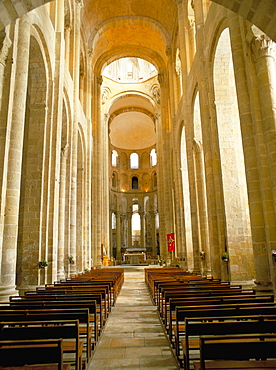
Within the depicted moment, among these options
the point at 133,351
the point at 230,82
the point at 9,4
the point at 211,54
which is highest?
the point at 211,54

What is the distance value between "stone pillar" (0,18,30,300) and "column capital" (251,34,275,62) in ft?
21.3

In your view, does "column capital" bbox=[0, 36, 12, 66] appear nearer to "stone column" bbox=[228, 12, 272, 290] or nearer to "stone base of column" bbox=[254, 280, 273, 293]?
"stone column" bbox=[228, 12, 272, 290]

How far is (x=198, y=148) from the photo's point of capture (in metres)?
15.8

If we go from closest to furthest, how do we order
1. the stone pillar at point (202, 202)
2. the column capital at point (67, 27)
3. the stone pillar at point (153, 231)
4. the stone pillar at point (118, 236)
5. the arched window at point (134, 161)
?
1. the stone pillar at point (202, 202)
2. the column capital at point (67, 27)
3. the stone pillar at point (118, 236)
4. the stone pillar at point (153, 231)
5. the arched window at point (134, 161)

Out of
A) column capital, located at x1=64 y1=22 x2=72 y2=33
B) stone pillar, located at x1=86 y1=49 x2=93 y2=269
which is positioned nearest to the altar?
stone pillar, located at x1=86 y1=49 x2=93 y2=269

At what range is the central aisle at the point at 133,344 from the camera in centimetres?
420

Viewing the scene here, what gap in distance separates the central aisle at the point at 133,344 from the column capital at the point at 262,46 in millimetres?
7337

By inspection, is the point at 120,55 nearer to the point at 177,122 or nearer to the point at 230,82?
the point at 177,122

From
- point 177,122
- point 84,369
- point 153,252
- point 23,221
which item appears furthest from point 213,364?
point 153,252

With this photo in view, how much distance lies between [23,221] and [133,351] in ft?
24.1

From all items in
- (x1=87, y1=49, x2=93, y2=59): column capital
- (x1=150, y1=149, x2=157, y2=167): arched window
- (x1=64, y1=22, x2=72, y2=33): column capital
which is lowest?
(x1=64, y1=22, x2=72, y2=33): column capital

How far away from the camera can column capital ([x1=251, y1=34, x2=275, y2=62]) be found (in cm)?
786

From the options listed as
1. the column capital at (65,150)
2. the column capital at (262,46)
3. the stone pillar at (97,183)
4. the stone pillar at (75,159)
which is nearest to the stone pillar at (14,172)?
the column capital at (262,46)

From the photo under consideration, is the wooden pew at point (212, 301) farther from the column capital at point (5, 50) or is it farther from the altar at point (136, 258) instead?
the altar at point (136, 258)
